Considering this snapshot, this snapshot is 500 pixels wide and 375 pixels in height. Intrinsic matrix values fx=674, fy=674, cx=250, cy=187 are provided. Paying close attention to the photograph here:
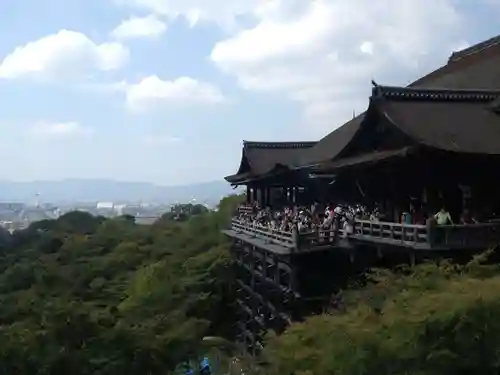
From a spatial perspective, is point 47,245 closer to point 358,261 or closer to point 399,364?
point 358,261

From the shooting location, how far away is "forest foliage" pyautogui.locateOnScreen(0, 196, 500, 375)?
388 inches

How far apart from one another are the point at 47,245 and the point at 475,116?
125ft

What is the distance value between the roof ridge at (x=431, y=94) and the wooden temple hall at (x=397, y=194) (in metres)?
0.03

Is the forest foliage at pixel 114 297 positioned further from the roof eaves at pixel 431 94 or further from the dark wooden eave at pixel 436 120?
the roof eaves at pixel 431 94

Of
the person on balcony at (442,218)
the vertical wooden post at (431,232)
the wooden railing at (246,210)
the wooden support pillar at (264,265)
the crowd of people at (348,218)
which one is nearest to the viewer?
the vertical wooden post at (431,232)

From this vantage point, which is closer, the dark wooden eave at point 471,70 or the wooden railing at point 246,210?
the dark wooden eave at point 471,70

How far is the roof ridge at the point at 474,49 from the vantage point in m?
27.1

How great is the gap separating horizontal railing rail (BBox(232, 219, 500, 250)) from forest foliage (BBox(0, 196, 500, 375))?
0.54m

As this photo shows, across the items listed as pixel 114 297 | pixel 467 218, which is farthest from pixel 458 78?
pixel 114 297

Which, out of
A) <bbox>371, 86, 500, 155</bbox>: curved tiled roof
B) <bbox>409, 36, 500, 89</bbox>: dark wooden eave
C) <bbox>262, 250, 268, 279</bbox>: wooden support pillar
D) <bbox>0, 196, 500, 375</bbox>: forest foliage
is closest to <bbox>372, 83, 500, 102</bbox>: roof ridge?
<bbox>371, 86, 500, 155</bbox>: curved tiled roof

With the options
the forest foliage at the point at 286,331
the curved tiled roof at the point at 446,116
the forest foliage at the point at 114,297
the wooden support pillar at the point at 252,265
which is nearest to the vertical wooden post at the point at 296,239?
the forest foliage at the point at 286,331

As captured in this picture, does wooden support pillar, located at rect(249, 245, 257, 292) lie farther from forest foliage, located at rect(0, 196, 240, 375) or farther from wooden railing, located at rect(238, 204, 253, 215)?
wooden railing, located at rect(238, 204, 253, 215)

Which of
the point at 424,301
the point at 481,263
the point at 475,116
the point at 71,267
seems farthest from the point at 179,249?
the point at 424,301

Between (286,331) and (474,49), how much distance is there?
2015 cm
